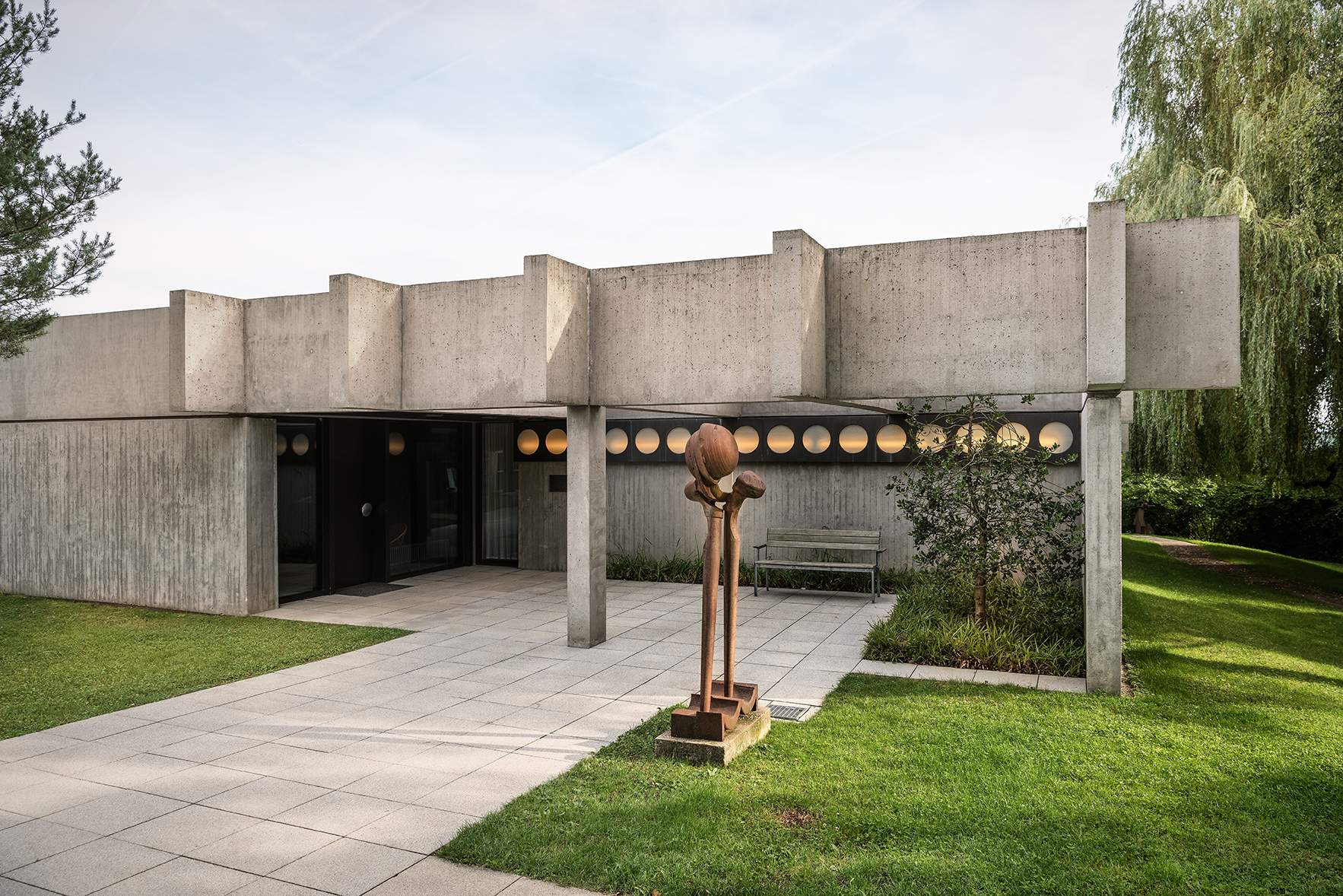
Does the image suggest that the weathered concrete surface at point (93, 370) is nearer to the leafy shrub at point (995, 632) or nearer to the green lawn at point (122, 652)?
the green lawn at point (122, 652)

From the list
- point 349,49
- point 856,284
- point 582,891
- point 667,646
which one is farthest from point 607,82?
point 582,891

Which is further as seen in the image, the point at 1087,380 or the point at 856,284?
the point at 856,284

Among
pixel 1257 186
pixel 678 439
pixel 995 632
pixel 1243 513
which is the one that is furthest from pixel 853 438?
pixel 1243 513

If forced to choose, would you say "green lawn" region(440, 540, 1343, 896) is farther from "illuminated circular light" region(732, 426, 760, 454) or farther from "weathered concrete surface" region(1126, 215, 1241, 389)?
"illuminated circular light" region(732, 426, 760, 454)

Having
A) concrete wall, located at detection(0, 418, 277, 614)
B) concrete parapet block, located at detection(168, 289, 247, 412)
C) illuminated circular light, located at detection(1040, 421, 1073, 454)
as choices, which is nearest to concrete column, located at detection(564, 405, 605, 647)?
concrete parapet block, located at detection(168, 289, 247, 412)

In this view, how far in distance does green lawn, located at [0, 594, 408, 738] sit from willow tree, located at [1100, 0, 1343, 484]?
12364 mm

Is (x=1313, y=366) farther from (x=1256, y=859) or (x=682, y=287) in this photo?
(x=1256, y=859)

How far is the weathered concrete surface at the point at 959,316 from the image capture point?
7281 millimetres

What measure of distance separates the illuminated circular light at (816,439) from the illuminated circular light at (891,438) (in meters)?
0.83

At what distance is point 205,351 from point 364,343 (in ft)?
7.63

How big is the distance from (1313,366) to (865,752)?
11186mm

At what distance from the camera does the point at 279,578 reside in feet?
38.7

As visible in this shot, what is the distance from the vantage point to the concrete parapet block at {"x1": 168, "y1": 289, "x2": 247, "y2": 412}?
9961 mm

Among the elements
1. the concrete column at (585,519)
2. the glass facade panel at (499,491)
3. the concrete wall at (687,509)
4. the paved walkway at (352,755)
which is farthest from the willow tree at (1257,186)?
the glass facade panel at (499,491)
